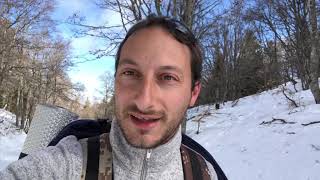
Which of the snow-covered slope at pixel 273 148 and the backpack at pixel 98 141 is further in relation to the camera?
the snow-covered slope at pixel 273 148

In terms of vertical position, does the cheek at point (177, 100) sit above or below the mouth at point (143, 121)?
above

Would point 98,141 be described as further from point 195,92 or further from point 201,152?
point 201,152

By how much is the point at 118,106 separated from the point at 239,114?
18.1 metres

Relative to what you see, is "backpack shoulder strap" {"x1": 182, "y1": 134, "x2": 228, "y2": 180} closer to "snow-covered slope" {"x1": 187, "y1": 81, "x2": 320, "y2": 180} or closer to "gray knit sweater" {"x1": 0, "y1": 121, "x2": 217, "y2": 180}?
"gray knit sweater" {"x1": 0, "y1": 121, "x2": 217, "y2": 180}

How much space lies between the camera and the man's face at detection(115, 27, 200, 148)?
1.32 m

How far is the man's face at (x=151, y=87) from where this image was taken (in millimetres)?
1322

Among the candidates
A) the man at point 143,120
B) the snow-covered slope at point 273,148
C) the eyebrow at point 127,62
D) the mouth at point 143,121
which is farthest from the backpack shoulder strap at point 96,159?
the snow-covered slope at point 273,148

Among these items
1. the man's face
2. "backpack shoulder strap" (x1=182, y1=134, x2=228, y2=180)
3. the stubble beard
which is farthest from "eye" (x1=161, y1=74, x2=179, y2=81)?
"backpack shoulder strap" (x1=182, y1=134, x2=228, y2=180)

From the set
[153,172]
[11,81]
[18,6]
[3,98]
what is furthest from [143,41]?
[3,98]

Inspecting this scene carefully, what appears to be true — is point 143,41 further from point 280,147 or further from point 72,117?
point 280,147

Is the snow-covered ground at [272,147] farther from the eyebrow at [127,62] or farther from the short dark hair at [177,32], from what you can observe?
the eyebrow at [127,62]

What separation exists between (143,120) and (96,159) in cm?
19

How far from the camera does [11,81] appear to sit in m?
32.4

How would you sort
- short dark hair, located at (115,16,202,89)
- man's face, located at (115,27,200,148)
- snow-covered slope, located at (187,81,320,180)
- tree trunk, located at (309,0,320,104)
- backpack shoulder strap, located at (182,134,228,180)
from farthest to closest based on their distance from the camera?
tree trunk, located at (309,0,320,104) → snow-covered slope, located at (187,81,320,180) → backpack shoulder strap, located at (182,134,228,180) → short dark hair, located at (115,16,202,89) → man's face, located at (115,27,200,148)
